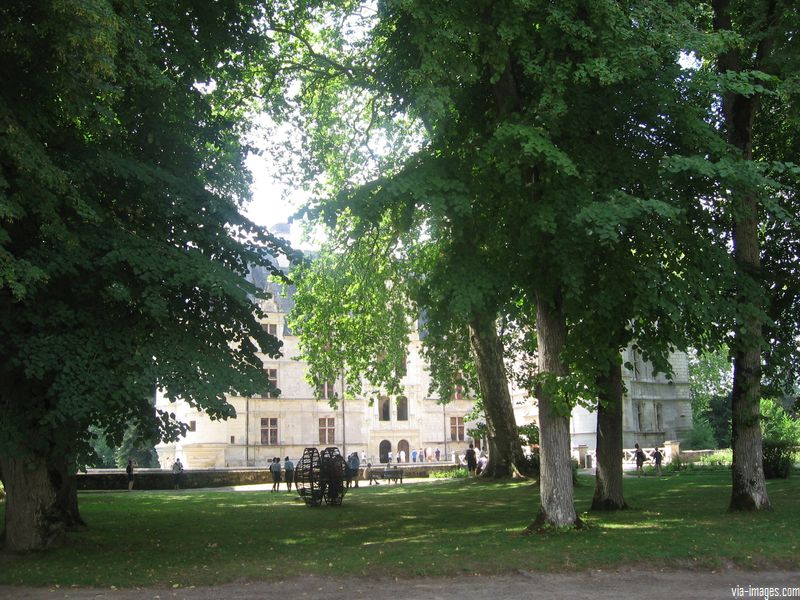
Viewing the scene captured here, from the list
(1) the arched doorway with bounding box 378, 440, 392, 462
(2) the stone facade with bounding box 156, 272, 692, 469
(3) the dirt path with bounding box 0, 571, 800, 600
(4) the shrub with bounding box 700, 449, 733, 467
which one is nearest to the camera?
(3) the dirt path with bounding box 0, 571, 800, 600

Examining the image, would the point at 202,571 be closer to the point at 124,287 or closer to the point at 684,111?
the point at 124,287

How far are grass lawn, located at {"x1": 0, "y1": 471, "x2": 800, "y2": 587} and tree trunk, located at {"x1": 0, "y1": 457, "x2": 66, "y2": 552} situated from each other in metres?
0.46

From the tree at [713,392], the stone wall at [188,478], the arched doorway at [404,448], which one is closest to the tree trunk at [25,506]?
the stone wall at [188,478]

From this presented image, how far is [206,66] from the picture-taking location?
1573cm

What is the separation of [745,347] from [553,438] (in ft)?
14.2

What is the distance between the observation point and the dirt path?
944 centimetres

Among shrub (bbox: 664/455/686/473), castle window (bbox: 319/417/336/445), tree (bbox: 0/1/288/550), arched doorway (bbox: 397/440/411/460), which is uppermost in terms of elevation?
tree (bbox: 0/1/288/550)

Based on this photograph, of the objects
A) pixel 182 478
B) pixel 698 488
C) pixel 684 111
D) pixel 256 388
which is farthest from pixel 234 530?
pixel 182 478

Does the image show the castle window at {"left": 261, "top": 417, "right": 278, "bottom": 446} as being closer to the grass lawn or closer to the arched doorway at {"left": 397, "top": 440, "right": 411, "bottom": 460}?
the arched doorway at {"left": 397, "top": 440, "right": 411, "bottom": 460}

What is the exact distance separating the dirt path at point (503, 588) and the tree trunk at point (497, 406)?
17.1 metres

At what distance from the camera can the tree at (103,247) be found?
11078 mm

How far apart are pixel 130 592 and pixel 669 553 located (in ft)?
24.5

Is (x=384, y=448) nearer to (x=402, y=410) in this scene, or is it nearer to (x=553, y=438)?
(x=402, y=410)

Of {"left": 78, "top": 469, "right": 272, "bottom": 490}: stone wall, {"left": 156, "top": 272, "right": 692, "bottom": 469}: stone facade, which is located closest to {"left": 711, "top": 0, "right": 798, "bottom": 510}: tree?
{"left": 78, "top": 469, "right": 272, "bottom": 490}: stone wall
